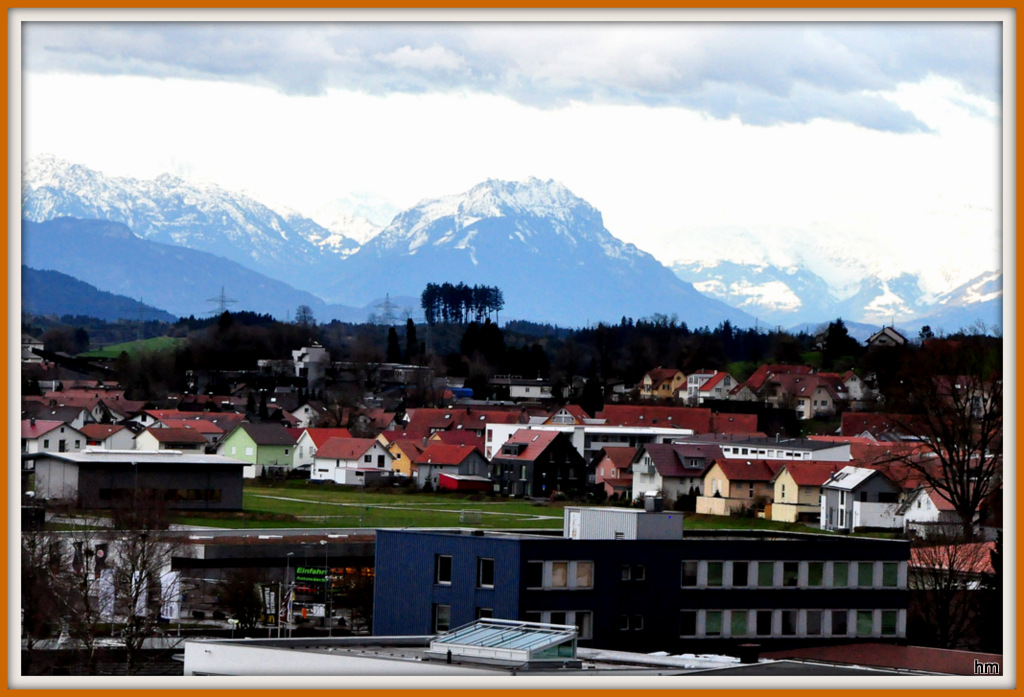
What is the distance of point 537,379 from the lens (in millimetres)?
125562

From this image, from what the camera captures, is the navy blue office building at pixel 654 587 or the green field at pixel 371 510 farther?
the green field at pixel 371 510

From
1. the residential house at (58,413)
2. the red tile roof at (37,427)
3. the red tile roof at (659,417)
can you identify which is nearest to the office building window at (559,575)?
the red tile roof at (37,427)

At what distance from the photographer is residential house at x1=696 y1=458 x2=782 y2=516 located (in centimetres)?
5797

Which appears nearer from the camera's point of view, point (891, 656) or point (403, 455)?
point (891, 656)

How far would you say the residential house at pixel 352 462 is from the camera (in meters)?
72.3

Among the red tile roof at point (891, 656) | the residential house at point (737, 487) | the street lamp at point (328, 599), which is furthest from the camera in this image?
the residential house at point (737, 487)

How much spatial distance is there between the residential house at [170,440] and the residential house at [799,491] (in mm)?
31006

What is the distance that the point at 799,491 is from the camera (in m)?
56.5

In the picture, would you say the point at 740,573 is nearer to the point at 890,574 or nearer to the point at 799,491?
the point at 890,574

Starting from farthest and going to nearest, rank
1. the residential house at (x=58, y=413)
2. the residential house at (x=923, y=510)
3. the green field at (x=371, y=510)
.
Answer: the residential house at (x=58, y=413), the green field at (x=371, y=510), the residential house at (x=923, y=510)

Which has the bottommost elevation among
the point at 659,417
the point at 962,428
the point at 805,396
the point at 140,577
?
the point at 140,577

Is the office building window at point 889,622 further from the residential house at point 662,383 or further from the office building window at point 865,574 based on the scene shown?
the residential house at point 662,383

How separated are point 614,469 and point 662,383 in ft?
179

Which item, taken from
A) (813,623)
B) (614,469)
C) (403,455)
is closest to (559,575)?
(813,623)
